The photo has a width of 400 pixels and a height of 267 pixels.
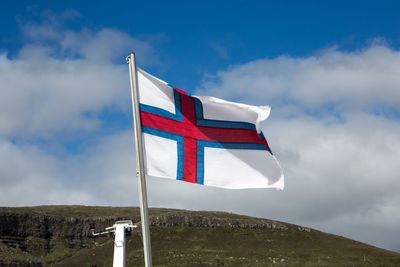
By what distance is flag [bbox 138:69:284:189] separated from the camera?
14633mm

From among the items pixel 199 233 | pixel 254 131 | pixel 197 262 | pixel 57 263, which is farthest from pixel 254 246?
pixel 254 131

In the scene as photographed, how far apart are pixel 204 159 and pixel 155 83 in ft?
6.77

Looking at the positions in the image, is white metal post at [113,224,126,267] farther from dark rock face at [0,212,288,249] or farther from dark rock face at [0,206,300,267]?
dark rock face at [0,212,288,249]

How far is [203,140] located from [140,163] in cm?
275

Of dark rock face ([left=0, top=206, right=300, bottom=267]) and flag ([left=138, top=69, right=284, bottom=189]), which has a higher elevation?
dark rock face ([left=0, top=206, right=300, bottom=267])

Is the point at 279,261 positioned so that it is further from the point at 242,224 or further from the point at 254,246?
the point at 242,224

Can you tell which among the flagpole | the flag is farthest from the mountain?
the flagpole

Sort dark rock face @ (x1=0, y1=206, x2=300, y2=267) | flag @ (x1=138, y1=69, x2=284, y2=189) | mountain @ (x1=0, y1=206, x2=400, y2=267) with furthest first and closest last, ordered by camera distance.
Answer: dark rock face @ (x1=0, y1=206, x2=300, y2=267) → mountain @ (x1=0, y1=206, x2=400, y2=267) → flag @ (x1=138, y1=69, x2=284, y2=189)

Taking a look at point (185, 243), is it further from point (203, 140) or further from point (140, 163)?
point (140, 163)

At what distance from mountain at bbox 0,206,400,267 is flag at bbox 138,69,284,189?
12271cm

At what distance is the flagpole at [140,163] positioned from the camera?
41.5 feet

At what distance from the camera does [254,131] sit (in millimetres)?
16312

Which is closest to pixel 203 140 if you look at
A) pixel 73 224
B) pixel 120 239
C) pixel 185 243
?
pixel 120 239

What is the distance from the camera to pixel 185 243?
554ft
